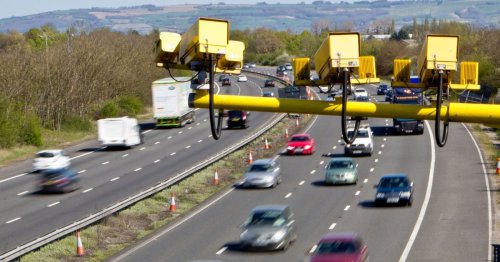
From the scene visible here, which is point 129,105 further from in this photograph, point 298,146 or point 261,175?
point 261,175

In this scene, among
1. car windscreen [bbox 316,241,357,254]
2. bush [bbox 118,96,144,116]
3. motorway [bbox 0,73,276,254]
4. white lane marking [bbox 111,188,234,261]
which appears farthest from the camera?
bush [bbox 118,96,144,116]

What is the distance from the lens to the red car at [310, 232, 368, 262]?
31.1 meters

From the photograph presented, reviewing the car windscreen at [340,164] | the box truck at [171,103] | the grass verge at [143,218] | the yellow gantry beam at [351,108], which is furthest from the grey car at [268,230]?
the box truck at [171,103]

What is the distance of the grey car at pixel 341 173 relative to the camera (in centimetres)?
5725

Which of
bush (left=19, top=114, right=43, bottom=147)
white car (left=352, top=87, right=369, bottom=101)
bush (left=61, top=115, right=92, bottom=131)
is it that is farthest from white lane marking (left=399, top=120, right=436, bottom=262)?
bush (left=61, top=115, right=92, bottom=131)

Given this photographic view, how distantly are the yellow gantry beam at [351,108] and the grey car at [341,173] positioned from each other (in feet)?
152

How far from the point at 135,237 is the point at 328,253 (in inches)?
484

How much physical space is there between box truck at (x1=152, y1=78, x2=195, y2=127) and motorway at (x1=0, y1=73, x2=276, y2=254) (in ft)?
3.30

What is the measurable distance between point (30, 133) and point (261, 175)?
28085 millimetres

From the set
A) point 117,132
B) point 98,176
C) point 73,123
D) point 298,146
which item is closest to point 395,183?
point 98,176

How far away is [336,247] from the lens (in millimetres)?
31562

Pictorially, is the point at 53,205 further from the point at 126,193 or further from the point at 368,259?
the point at 368,259

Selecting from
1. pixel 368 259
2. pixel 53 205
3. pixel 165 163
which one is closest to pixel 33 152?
pixel 165 163

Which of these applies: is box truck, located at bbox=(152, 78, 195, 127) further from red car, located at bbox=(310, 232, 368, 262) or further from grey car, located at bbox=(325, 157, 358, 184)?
red car, located at bbox=(310, 232, 368, 262)
